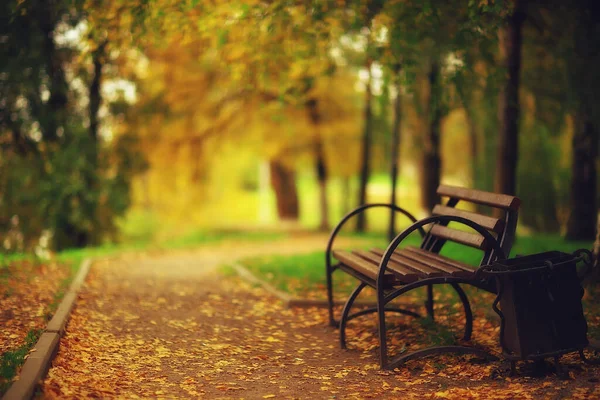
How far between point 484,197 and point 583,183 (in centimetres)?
615

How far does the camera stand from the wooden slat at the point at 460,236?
4824mm

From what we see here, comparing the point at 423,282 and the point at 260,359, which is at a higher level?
the point at 423,282

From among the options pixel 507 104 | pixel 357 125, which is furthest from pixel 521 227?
pixel 507 104

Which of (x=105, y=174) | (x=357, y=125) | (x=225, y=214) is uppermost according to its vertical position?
(x=357, y=125)

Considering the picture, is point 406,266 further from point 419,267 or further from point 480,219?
point 480,219

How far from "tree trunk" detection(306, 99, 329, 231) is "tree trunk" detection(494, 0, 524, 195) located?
858 cm

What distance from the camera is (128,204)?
50.0ft

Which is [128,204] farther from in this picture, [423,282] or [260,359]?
[423,282]

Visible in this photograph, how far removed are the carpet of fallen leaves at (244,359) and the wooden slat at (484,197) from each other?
1.21 meters

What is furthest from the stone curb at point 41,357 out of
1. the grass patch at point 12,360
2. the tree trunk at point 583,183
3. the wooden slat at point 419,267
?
the tree trunk at point 583,183

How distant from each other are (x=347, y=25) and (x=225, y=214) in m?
23.0

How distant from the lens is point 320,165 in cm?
1886

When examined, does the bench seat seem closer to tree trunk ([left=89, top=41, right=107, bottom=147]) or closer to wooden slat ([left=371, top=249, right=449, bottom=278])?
wooden slat ([left=371, top=249, right=449, bottom=278])

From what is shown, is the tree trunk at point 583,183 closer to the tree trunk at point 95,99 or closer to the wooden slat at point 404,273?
the wooden slat at point 404,273
